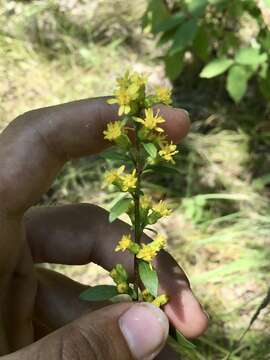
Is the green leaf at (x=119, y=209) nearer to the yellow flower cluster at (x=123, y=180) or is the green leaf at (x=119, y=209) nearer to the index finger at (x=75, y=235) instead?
the yellow flower cluster at (x=123, y=180)

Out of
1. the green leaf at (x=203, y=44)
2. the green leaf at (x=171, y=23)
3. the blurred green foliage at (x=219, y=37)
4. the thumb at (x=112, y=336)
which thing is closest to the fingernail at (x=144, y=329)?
the thumb at (x=112, y=336)

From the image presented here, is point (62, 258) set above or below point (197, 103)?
above

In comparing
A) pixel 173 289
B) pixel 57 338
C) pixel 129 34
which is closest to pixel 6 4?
pixel 129 34

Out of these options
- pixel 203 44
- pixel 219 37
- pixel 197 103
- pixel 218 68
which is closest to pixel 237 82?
pixel 218 68

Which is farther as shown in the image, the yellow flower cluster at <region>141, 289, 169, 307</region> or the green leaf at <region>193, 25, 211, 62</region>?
the green leaf at <region>193, 25, 211, 62</region>

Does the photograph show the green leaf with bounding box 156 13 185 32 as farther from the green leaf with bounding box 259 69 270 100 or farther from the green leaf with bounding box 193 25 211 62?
the green leaf with bounding box 259 69 270 100

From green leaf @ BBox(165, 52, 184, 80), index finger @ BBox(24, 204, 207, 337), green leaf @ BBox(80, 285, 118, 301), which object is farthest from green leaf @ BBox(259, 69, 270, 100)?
green leaf @ BBox(80, 285, 118, 301)

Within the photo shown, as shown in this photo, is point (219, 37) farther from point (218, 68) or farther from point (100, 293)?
point (100, 293)
